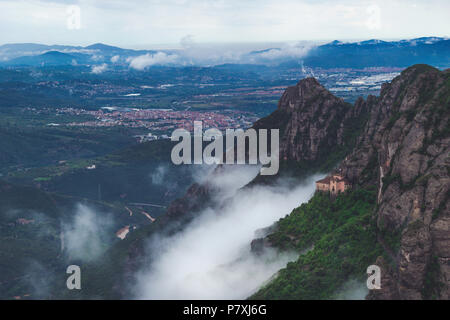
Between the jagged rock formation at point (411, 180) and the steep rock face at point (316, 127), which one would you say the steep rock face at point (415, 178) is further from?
the steep rock face at point (316, 127)

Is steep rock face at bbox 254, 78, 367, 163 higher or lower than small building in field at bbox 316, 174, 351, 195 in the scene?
higher

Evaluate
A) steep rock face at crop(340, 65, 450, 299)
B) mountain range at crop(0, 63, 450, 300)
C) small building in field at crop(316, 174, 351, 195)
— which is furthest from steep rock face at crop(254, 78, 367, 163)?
small building in field at crop(316, 174, 351, 195)

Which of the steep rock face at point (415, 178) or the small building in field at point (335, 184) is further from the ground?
the steep rock face at point (415, 178)

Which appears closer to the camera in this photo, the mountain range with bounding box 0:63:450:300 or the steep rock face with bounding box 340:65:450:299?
the steep rock face with bounding box 340:65:450:299

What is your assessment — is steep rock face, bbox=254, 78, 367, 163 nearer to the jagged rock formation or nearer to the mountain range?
the mountain range

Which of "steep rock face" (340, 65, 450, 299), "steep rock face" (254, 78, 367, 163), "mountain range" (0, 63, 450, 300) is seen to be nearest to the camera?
"steep rock face" (340, 65, 450, 299)

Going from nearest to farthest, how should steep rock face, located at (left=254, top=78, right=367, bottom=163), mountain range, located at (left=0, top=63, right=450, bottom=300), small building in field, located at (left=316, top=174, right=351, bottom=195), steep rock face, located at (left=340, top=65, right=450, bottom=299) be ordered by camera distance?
steep rock face, located at (left=340, top=65, right=450, bottom=299), mountain range, located at (left=0, top=63, right=450, bottom=300), small building in field, located at (left=316, top=174, right=351, bottom=195), steep rock face, located at (left=254, top=78, right=367, bottom=163)

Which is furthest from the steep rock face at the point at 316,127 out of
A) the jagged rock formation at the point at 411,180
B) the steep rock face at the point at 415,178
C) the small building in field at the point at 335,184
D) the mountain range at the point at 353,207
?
the small building in field at the point at 335,184
